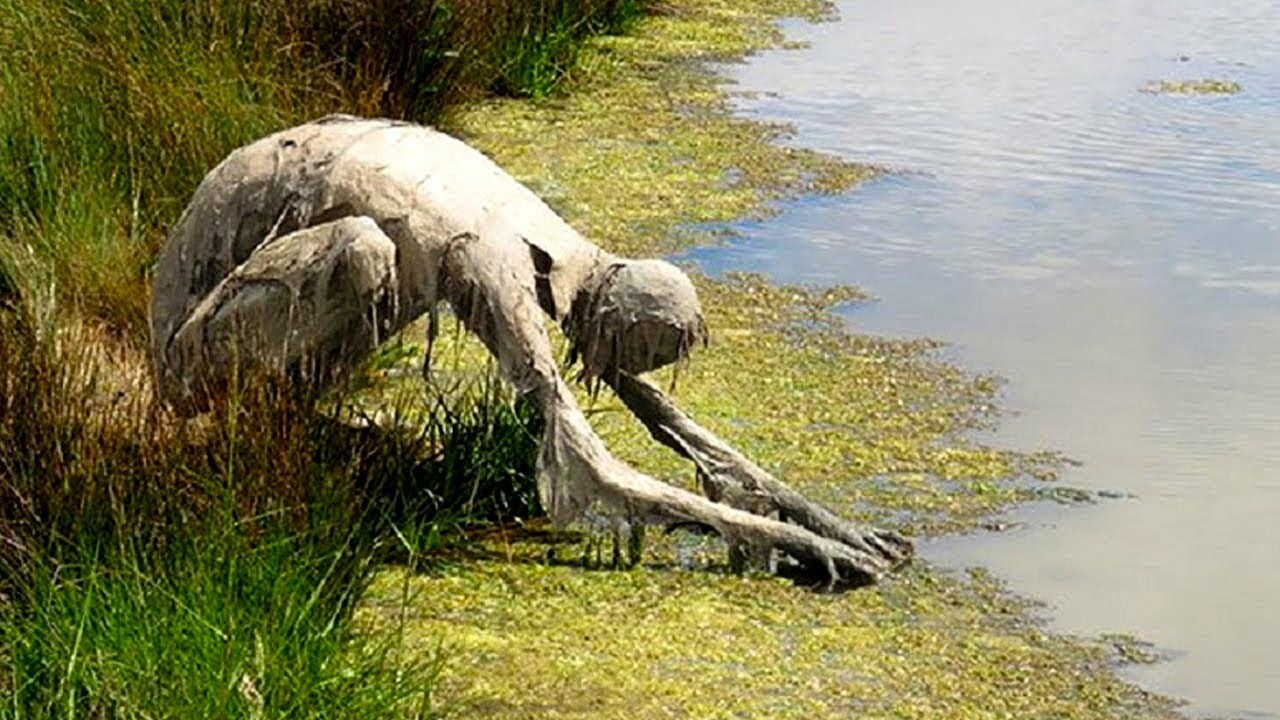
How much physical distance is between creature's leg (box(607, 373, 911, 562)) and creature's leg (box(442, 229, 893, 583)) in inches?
4.0

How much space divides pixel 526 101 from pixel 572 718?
19.9 ft

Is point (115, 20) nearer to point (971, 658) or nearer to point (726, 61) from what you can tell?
point (971, 658)

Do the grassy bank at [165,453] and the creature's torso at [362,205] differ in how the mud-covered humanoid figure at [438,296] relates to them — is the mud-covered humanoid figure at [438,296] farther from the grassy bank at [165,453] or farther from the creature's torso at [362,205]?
the grassy bank at [165,453]

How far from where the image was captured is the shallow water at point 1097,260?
534cm

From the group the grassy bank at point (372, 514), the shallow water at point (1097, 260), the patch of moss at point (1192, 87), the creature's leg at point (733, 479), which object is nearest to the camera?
the grassy bank at point (372, 514)

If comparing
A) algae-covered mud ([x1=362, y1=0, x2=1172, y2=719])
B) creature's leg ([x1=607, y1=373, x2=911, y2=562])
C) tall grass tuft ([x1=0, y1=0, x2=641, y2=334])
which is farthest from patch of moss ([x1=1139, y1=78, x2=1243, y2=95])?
creature's leg ([x1=607, y1=373, x2=911, y2=562])

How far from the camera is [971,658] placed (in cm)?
471

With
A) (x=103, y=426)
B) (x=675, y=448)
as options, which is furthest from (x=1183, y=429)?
(x=103, y=426)

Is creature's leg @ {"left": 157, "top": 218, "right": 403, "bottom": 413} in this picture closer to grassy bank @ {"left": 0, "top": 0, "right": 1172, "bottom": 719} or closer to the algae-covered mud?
grassy bank @ {"left": 0, "top": 0, "right": 1172, "bottom": 719}

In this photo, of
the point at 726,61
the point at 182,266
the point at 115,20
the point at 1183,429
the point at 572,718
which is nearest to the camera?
the point at 572,718

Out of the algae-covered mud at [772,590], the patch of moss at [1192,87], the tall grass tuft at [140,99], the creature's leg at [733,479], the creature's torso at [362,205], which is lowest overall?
the patch of moss at [1192,87]

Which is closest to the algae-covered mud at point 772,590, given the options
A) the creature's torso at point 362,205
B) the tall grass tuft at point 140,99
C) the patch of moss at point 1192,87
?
the creature's torso at point 362,205

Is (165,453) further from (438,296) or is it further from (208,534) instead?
(438,296)

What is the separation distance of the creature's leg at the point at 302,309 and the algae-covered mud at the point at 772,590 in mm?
455
